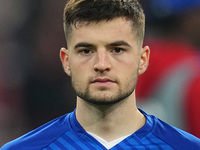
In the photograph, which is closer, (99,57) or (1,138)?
(99,57)

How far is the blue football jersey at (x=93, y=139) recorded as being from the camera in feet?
9.68

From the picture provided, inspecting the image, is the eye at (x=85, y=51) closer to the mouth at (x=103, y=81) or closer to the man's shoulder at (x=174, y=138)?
the mouth at (x=103, y=81)

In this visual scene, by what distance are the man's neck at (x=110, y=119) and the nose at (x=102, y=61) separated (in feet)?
1.02

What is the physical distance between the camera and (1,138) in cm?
517

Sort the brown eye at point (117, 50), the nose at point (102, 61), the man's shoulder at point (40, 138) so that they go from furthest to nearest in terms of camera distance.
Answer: the man's shoulder at point (40, 138)
the brown eye at point (117, 50)
the nose at point (102, 61)

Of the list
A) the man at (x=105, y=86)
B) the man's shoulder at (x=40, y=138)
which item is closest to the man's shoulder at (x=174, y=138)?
the man at (x=105, y=86)

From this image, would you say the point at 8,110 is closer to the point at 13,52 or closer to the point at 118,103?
the point at 13,52

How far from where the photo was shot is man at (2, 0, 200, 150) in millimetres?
2811

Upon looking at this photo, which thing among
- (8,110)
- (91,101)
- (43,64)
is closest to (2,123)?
(8,110)

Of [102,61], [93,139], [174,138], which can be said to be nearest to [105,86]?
[102,61]

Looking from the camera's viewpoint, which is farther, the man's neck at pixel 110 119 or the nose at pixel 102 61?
the man's neck at pixel 110 119

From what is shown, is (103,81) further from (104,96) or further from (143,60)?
(143,60)

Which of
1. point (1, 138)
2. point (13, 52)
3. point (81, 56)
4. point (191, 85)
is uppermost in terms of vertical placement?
point (81, 56)

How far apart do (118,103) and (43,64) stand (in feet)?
8.53
